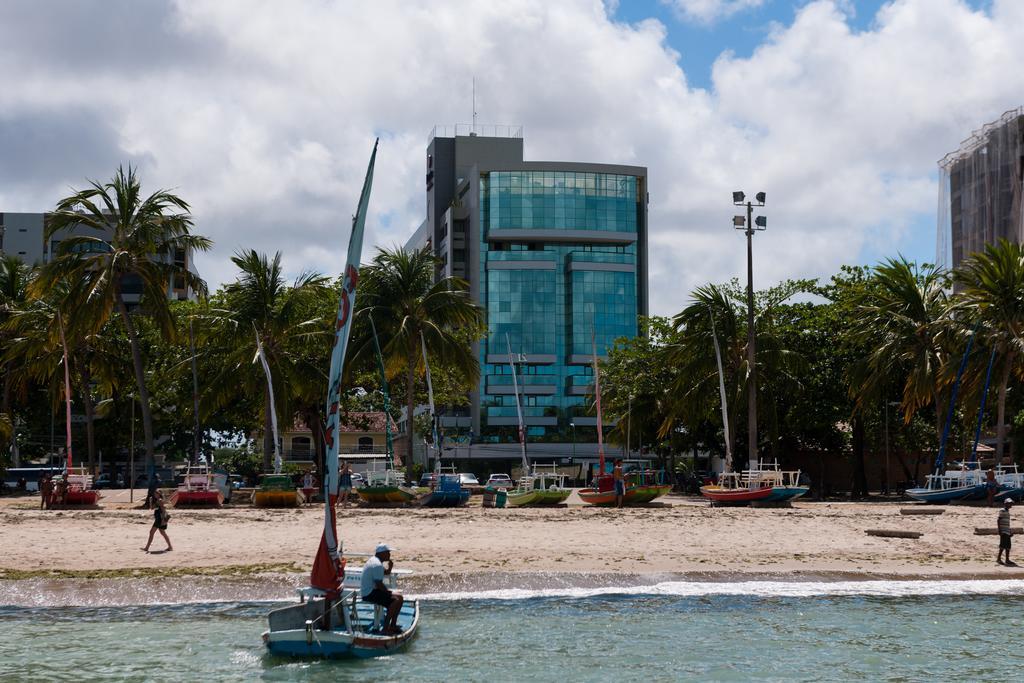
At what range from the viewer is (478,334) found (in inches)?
2190

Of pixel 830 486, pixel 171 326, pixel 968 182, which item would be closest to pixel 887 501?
pixel 830 486

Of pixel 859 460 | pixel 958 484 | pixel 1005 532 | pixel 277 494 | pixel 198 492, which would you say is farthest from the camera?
pixel 859 460

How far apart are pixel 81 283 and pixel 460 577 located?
25729 mm

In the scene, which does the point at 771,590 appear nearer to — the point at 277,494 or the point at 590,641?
the point at 590,641

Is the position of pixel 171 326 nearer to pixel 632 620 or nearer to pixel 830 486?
pixel 632 620

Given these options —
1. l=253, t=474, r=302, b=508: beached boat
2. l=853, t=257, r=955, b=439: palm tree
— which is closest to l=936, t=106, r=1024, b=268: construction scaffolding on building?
l=853, t=257, r=955, b=439: palm tree

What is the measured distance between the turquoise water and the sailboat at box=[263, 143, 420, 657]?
37 cm

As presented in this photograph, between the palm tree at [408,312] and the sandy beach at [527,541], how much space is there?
10.8 metres

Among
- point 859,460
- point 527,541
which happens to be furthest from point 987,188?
point 527,541

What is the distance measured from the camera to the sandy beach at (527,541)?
91.1ft

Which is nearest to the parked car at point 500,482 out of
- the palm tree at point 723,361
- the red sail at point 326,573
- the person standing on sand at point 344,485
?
the palm tree at point 723,361

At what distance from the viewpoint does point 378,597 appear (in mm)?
18953

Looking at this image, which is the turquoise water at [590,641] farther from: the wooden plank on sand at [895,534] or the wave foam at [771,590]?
the wooden plank on sand at [895,534]

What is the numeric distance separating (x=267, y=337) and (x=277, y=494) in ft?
34.5
